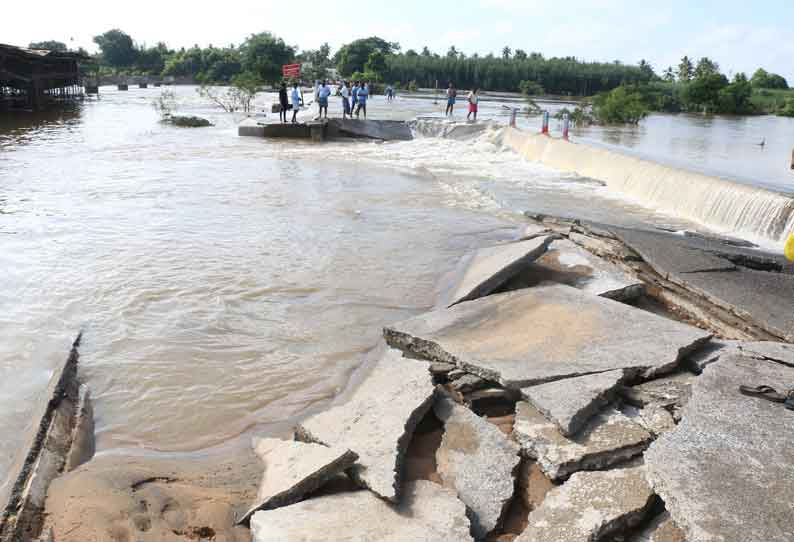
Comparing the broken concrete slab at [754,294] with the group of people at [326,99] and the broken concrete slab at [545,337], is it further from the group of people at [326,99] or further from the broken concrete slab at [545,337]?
the group of people at [326,99]

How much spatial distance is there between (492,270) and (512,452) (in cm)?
317

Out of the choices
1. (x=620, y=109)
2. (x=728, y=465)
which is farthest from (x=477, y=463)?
(x=620, y=109)

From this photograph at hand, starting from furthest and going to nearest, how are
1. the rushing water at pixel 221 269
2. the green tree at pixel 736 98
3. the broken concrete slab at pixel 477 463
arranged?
the green tree at pixel 736 98
the rushing water at pixel 221 269
the broken concrete slab at pixel 477 463

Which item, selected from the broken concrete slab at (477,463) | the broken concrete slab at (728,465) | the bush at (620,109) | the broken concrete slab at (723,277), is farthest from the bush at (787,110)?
the broken concrete slab at (477,463)

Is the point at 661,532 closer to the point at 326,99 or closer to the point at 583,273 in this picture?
the point at 583,273

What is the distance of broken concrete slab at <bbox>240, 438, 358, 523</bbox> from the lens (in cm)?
305

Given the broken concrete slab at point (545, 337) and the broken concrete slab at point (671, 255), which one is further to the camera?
the broken concrete slab at point (671, 255)

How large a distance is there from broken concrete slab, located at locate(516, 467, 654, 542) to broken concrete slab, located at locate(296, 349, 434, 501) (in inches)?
27.5

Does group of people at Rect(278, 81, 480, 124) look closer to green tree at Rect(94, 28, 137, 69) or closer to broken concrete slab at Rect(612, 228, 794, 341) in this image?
broken concrete slab at Rect(612, 228, 794, 341)

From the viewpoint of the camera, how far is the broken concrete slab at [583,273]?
19.3ft

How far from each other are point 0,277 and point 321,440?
204 inches

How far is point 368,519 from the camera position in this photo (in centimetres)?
285

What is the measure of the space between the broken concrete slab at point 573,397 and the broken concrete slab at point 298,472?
1.18 meters

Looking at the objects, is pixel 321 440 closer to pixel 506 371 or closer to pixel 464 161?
pixel 506 371
